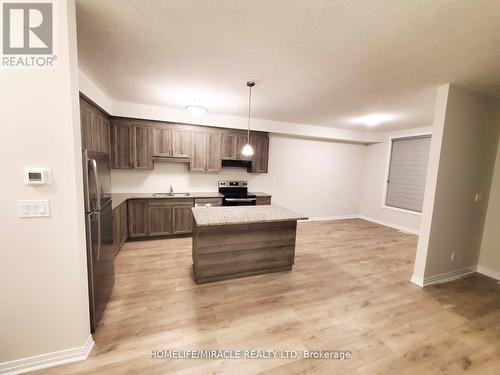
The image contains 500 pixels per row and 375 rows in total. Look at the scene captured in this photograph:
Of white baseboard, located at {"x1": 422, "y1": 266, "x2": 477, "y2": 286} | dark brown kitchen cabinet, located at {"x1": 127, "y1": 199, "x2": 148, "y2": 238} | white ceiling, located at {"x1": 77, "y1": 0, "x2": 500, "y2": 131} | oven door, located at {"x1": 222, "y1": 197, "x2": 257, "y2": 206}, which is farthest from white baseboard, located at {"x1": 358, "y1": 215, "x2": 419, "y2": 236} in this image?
dark brown kitchen cabinet, located at {"x1": 127, "y1": 199, "x2": 148, "y2": 238}

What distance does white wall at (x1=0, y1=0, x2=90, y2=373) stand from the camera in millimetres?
1350

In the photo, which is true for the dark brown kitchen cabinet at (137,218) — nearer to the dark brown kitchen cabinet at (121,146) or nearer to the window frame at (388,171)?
the dark brown kitchen cabinet at (121,146)

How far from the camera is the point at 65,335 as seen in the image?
1588mm

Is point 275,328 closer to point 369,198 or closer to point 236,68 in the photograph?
point 236,68

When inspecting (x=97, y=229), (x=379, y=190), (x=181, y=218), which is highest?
(x=379, y=190)

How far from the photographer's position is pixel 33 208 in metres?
1.42

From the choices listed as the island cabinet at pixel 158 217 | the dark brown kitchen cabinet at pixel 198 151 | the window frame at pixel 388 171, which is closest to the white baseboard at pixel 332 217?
the window frame at pixel 388 171

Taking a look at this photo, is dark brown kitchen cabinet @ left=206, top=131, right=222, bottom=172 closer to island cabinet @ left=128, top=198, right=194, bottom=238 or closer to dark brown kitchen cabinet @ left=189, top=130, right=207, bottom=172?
dark brown kitchen cabinet @ left=189, top=130, right=207, bottom=172

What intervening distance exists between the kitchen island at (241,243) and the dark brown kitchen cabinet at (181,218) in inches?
52.9

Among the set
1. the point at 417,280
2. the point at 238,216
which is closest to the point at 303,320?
the point at 238,216

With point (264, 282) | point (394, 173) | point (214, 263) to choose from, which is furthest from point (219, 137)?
point (394, 173)

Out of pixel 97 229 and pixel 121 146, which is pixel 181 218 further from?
pixel 97 229

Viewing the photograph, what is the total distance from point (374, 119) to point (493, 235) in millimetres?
2749

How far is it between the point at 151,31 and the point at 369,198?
6632 millimetres
